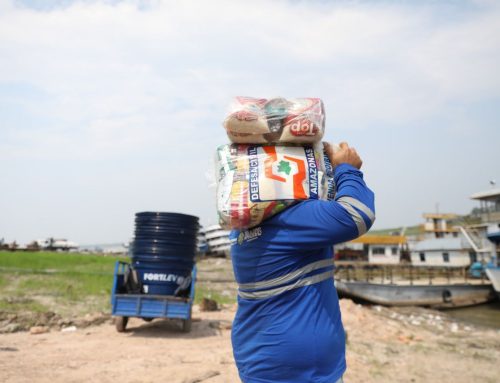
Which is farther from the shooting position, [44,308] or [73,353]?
[44,308]

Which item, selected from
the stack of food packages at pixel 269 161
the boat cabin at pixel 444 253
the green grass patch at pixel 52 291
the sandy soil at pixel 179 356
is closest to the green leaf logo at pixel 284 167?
the stack of food packages at pixel 269 161

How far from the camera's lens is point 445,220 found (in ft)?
154

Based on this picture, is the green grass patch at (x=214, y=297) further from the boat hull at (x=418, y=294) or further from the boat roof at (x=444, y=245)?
the boat roof at (x=444, y=245)

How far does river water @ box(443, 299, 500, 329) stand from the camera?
56.7 ft

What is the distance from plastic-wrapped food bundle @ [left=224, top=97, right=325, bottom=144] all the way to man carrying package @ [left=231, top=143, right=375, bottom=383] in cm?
24

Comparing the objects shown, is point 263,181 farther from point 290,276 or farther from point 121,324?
point 121,324

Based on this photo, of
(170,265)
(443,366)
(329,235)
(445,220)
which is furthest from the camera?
(445,220)

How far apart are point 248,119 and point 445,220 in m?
50.3

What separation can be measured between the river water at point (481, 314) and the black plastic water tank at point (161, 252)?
14.0m

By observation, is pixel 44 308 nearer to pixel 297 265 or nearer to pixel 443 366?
pixel 443 366

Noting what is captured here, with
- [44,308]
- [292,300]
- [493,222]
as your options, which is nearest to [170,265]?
[44,308]

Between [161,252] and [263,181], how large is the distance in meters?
6.08

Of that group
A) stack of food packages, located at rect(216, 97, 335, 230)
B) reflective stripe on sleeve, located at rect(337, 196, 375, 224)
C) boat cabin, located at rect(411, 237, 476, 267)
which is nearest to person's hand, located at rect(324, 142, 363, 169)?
stack of food packages, located at rect(216, 97, 335, 230)

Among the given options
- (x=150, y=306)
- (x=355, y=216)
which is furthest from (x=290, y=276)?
(x=150, y=306)
